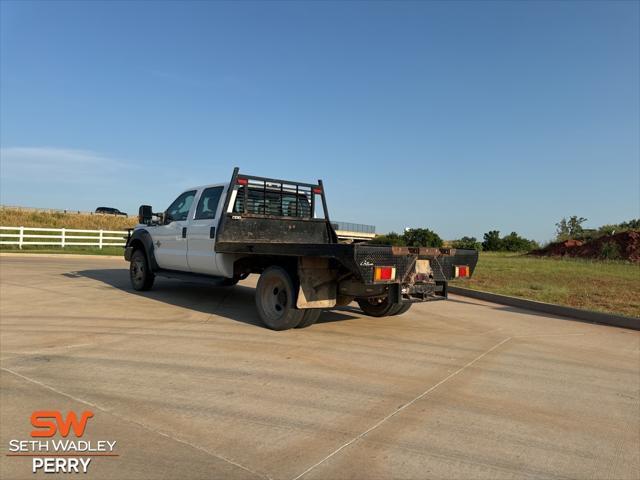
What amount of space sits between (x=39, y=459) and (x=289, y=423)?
168 centimetres

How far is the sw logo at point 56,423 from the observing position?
11.5 feet

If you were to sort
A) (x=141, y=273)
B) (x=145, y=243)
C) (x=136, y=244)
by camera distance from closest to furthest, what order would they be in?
(x=145, y=243) → (x=141, y=273) → (x=136, y=244)

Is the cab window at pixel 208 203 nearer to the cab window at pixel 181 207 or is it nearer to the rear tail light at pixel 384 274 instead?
the cab window at pixel 181 207

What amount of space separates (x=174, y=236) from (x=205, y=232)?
49.8 inches

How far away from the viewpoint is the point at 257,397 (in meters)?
4.31

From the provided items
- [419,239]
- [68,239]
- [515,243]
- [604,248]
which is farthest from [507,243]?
[68,239]

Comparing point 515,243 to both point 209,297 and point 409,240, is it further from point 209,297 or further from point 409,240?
point 209,297

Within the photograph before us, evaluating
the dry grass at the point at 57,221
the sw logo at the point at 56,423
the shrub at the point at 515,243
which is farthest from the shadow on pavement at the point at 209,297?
the shrub at the point at 515,243

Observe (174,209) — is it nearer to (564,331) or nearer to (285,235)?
(285,235)

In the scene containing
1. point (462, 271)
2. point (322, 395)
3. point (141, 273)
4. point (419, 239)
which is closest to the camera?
point (322, 395)

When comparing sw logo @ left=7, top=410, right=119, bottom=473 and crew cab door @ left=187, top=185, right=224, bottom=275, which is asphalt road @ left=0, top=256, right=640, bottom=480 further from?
crew cab door @ left=187, top=185, right=224, bottom=275

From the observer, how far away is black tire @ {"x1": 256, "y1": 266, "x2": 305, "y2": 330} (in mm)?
6781

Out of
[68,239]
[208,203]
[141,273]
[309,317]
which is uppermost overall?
[208,203]

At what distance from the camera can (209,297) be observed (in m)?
10.3
